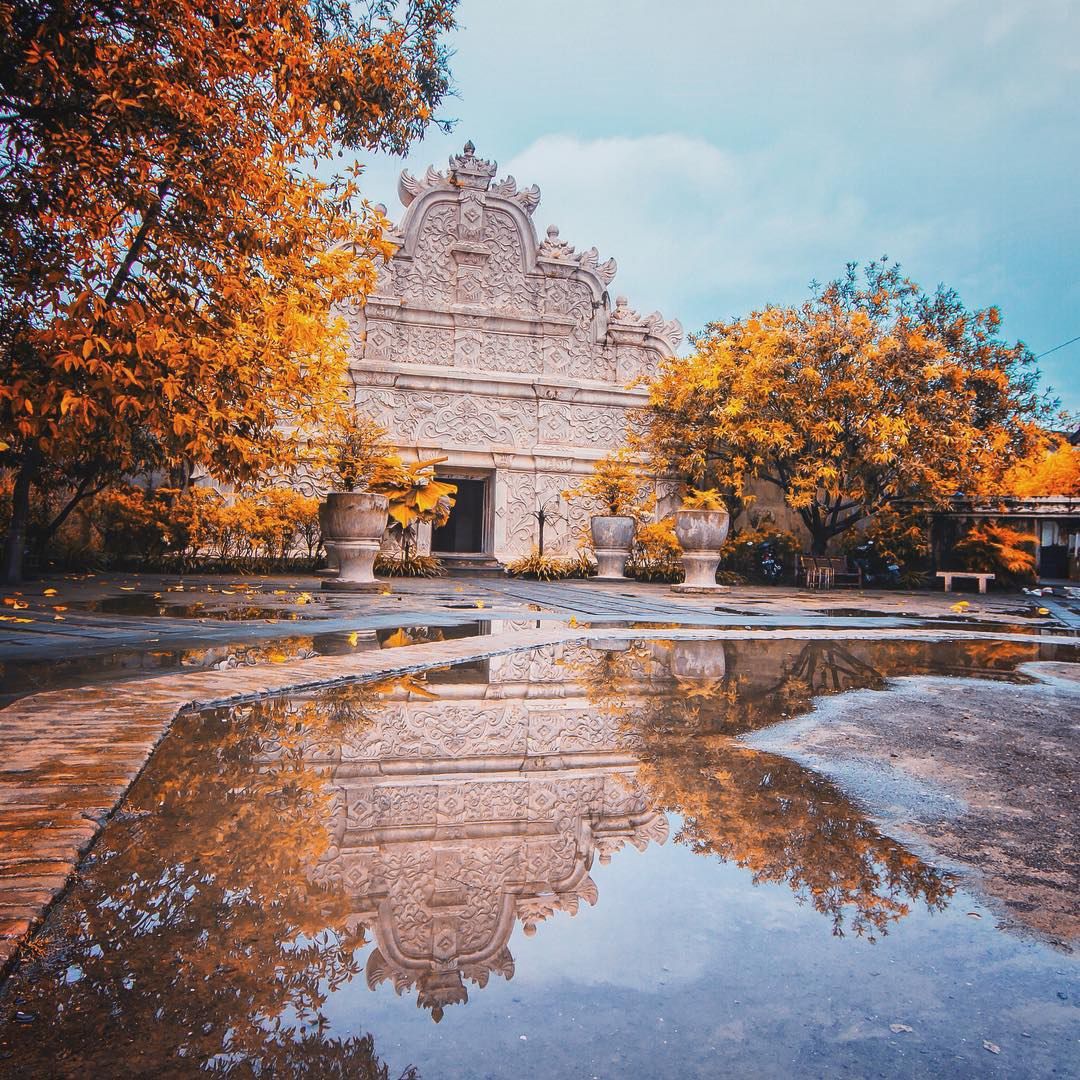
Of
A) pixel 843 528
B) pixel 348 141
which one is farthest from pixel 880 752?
pixel 843 528

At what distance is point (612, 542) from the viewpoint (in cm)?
1788

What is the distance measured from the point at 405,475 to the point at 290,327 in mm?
7026

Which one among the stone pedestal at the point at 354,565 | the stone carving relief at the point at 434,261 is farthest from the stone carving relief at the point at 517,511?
the stone pedestal at the point at 354,565

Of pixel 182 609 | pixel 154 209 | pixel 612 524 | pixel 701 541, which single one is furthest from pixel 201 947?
pixel 612 524

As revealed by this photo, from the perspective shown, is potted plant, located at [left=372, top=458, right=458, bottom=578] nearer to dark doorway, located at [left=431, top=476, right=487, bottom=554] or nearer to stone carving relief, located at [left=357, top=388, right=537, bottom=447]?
stone carving relief, located at [left=357, top=388, right=537, bottom=447]

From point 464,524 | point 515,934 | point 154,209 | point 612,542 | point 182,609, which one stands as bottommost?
point 515,934

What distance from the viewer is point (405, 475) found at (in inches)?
523

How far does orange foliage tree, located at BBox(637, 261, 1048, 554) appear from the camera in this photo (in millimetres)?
17172

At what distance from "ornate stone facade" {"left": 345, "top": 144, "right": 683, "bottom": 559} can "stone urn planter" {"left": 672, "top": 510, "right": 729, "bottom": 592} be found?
5.50 metres

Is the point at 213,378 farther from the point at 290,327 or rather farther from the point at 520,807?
the point at 520,807

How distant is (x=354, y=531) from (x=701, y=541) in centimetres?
653

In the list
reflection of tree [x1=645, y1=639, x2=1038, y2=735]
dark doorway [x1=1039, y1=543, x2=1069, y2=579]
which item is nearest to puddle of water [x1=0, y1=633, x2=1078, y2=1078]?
reflection of tree [x1=645, y1=639, x2=1038, y2=735]

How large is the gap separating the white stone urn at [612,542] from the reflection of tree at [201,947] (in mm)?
15051

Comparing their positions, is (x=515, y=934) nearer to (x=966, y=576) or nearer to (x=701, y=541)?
(x=701, y=541)
